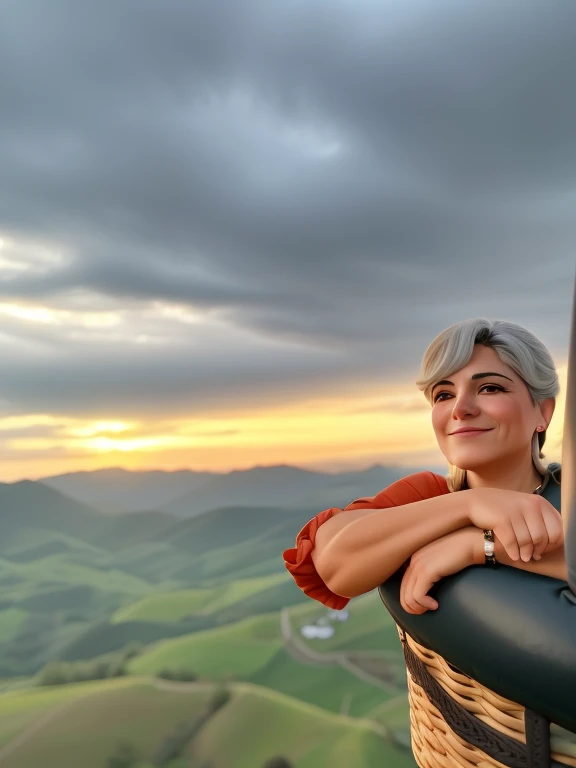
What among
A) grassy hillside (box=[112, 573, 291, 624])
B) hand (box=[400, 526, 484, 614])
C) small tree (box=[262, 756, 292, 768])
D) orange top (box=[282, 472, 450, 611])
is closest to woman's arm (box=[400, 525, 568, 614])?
hand (box=[400, 526, 484, 614])

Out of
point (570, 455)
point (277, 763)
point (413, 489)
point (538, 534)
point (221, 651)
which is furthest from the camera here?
point (221, 651)

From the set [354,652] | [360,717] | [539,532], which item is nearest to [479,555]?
[539,532]

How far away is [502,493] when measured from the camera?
0.77 meters

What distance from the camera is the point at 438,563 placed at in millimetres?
745

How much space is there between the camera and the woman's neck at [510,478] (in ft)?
3.44

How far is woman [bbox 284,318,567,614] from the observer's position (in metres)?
0.75

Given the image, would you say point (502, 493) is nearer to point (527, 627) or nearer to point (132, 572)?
point (527, 627)

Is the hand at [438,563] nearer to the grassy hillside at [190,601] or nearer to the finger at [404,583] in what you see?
the finger at [404,583]

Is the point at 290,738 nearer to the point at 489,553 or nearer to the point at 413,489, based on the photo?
the point at 413,489

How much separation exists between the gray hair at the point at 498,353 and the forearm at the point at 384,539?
264 mm

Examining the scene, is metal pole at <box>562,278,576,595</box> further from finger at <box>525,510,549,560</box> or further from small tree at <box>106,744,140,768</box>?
small tree at <box>106,744,140,768</box>

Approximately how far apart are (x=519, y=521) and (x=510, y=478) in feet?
1.15

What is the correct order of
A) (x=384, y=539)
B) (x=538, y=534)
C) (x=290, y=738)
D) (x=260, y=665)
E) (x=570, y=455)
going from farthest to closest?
(x=260, y=665) → (x=290, y=738) → (x=384, y=539) → (x=538, y=534) → (x=570, y=455)

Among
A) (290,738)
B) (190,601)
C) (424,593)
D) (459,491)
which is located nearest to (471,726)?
(424,593)
